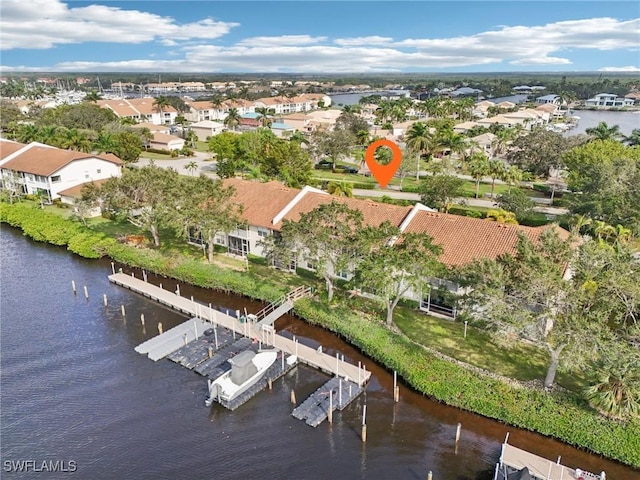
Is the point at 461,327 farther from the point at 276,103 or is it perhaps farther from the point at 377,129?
the point at 276,103

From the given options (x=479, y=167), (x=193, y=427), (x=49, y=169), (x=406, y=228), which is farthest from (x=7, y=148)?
(x=479, y=167)

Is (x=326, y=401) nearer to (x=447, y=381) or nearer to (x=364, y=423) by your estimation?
(x=364, y=423)

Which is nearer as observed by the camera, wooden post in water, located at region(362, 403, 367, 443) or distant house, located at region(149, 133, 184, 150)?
wooden post in water, located at region(362, 403, 367, 443)

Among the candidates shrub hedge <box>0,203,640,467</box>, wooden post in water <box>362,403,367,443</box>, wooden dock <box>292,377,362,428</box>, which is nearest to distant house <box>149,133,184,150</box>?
shrub hedge <box>0,203,640,467</box>

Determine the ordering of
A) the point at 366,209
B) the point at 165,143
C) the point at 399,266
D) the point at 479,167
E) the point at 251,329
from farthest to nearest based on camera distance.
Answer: the point at 165,143 < the point at 479,167 < the point at 366,209 < the point at 251,329 < the point at 399,266

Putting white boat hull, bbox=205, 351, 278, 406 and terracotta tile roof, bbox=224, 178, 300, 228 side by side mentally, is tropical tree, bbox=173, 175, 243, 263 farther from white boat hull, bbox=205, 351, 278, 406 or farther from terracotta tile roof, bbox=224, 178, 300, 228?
white boat hull, bbox=205, 351, 278, 406

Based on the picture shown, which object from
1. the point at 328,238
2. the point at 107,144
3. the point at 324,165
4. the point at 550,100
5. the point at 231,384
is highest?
the point at 550,100

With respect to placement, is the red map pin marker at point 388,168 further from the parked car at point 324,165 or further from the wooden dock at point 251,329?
the wooden dock at point 251,329

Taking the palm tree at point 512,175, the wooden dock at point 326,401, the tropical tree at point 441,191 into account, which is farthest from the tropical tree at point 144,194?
the palm tree at point 512,175
